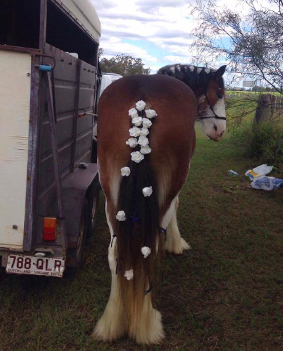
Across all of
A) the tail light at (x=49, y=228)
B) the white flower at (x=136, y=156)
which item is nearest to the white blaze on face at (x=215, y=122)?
the white flower at (x=136, y=156)

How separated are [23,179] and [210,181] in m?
5.28

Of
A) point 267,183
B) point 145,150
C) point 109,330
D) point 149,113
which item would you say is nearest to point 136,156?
point 145,150

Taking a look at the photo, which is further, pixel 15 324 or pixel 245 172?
pixel 245 172

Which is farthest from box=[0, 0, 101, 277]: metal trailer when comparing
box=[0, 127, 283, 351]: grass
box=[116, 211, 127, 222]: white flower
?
box=[116, 211, 127, 222]: white flower

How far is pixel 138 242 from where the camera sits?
7.71 feet

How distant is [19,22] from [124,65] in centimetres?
2166

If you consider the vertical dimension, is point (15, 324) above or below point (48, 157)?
below

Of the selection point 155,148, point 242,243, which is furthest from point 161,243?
point 242,243

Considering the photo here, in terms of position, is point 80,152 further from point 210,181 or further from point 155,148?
point 210,181

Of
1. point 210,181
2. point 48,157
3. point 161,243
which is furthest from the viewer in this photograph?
point 210,181

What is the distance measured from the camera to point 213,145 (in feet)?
37.2

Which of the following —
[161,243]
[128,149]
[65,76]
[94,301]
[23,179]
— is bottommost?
[94,301]

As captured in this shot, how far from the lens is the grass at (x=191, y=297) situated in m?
2.52

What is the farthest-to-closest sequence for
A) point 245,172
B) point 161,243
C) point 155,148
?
point 245,172 < point 161,243 < point 155,148
